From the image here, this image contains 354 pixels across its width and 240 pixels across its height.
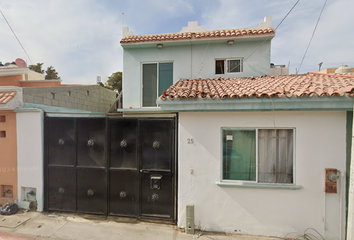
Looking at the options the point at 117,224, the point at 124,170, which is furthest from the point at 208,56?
the point at 117,224

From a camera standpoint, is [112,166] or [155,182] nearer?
[155,182]

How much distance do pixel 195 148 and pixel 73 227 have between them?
12.4 ft

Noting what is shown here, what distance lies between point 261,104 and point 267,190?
210 centimetres

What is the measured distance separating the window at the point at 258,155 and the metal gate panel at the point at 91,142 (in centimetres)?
345

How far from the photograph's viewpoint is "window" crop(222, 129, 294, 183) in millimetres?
4053

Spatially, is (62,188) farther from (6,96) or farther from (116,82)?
(116,82)

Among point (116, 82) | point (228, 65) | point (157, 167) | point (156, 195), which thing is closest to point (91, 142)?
point (157, 167)

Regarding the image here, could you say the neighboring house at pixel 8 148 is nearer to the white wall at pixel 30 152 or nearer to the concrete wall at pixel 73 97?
the white wall at pixel 30 152

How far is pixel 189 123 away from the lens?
14.1ft

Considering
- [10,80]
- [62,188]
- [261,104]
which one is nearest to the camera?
[261,104]

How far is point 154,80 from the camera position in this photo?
782cm

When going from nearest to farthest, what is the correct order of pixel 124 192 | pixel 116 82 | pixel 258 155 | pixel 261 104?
pixel 261 104
pixel 258 155
pixel 124 192
pixel 116 82

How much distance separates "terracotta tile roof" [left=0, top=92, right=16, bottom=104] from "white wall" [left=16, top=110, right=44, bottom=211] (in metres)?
0.47

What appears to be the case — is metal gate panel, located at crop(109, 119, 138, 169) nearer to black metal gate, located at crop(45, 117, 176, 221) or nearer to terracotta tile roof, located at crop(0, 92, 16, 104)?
black metal gate, located at crop(45, 117, 176, 221)
